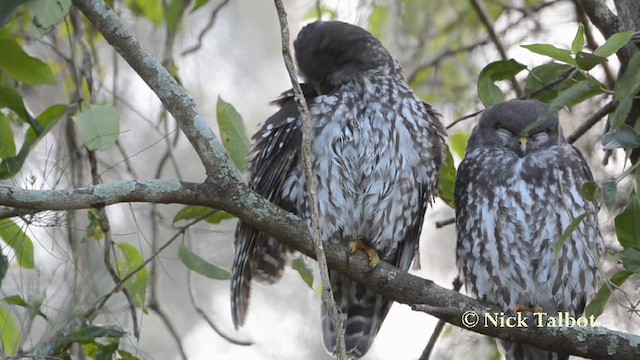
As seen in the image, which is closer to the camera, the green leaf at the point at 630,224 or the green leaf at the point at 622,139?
the green leaf at the point at 622,139

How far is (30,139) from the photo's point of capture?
3.85 meters

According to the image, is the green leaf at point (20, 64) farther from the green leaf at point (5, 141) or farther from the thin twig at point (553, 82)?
the thin twig at point (553, 82)

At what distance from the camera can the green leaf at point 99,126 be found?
3.62 m

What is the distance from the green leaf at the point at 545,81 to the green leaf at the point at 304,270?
123 centimetres

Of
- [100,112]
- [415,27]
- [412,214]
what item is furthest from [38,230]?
[415,27]

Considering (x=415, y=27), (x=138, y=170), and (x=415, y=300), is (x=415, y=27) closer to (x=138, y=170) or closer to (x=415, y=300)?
(x=138, y=170)

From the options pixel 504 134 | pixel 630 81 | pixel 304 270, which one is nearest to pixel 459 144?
pixel 504 134

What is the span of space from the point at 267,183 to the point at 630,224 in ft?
5.39

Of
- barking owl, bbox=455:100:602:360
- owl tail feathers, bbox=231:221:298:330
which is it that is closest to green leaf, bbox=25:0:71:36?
owl tail feathers, bbox=231:221:298:330

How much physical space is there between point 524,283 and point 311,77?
4.27ft

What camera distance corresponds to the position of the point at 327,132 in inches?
162

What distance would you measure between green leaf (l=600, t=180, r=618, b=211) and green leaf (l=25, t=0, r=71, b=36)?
6.65 ft

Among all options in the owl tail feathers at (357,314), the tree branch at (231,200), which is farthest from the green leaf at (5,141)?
the owl tail feathers at (357,314)

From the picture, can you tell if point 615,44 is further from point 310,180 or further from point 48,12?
point 48,12
